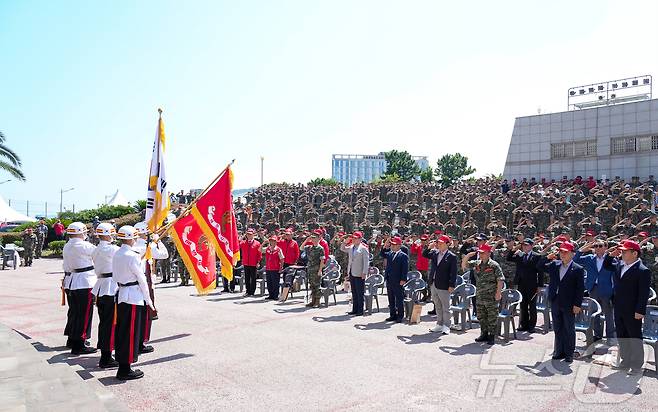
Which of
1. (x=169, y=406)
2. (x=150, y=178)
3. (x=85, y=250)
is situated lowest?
(x=169, y=406)

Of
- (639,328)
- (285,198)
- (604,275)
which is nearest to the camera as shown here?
(639,328)

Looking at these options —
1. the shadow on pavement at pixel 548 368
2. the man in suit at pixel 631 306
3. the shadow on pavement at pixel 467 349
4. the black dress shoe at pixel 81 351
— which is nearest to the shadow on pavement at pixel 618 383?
the man in suit at pixel 631 306

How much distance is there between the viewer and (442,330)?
392 inches

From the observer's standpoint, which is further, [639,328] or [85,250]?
[85,250]

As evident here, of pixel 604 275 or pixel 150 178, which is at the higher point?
pixel 150 178

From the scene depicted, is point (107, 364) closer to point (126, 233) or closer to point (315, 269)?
point (126, 233)

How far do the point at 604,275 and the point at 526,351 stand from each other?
2012 mm

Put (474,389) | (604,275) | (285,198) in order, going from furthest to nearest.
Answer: (285,198), (604,275), (474,389)

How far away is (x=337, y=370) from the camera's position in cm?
742

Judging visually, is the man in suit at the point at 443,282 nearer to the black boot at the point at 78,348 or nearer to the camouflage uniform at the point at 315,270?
the camouflage uniform at the point at 315,270

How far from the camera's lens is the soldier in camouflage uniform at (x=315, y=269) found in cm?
1286

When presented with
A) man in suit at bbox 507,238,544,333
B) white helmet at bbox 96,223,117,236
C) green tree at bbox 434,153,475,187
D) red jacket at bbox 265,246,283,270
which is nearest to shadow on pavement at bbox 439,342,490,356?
man in suit at bbox 507,238,544,333

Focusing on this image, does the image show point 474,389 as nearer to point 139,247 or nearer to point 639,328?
point 639,328

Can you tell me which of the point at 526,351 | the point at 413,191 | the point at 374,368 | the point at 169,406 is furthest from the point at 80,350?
the point at 413,191
